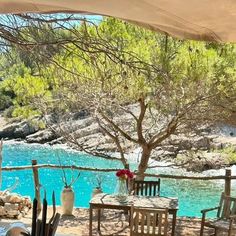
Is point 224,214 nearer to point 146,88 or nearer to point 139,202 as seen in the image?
point 139,202

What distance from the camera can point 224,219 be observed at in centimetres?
554

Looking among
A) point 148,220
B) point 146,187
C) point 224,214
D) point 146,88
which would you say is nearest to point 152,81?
point 146,88

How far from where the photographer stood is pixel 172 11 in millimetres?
1334

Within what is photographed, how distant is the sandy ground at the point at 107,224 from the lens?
6.40m

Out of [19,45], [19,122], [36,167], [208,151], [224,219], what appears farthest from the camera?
[19,122]

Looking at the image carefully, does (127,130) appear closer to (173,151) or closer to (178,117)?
(178,117)

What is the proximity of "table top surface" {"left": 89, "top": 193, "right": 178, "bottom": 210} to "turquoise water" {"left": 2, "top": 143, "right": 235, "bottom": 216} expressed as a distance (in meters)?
4.82

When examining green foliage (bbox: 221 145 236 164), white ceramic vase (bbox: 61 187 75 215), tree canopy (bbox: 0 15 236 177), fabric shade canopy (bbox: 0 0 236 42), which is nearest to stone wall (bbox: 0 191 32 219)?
white ceramic vase (bbox: 61 187 75 215)

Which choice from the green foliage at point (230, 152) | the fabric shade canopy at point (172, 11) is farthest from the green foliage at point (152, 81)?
the green foliage at point (230, 152)

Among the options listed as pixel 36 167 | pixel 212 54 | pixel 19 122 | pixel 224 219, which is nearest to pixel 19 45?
pixel 224 219

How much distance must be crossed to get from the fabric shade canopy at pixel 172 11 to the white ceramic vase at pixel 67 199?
570cm

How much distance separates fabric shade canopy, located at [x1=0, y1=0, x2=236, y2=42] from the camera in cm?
124

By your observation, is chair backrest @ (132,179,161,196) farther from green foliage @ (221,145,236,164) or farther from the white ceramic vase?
green foliage @ (221,145,236,164)

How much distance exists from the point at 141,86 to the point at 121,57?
3.79 meters
